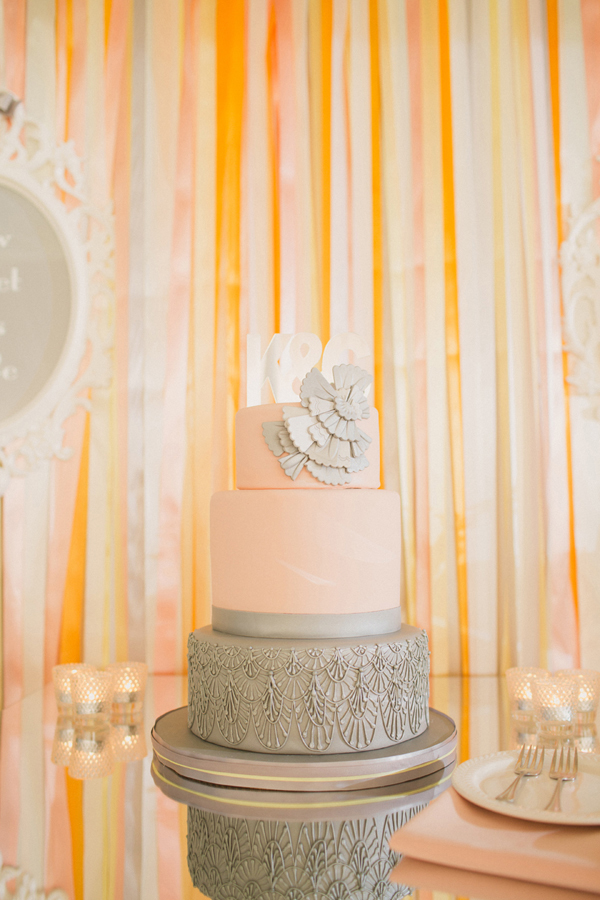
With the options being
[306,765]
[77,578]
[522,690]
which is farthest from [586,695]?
[77,578]

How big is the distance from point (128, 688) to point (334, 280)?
1396 mm

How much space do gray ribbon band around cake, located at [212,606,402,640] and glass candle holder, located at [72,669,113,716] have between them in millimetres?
400

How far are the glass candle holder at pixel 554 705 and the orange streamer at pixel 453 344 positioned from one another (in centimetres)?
65

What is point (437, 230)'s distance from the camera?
249 centimetres

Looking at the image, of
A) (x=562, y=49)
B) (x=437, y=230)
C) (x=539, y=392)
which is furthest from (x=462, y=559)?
(x=562, y=49)

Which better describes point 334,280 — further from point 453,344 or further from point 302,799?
point 302,799

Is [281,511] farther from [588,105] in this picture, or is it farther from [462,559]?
[588,105]

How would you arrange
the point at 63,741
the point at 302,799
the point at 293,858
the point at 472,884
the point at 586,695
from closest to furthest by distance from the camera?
the point at 472,884 < the point at 293,858 < the point at 302,799 < the point at 63,741 < the point at 586,695

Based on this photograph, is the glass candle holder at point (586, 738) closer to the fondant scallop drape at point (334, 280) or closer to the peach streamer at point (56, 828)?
the fondant scallop drape at point (334, 280)

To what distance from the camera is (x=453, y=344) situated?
2453mm

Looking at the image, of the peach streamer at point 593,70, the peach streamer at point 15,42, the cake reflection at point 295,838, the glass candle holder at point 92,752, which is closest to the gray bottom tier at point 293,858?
the cake reflection at point 295,838

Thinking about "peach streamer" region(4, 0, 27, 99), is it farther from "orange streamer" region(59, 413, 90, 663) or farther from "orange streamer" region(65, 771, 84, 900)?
"orange streamer" region(65, 771, 84, 900)

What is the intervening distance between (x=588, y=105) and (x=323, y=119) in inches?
34.8

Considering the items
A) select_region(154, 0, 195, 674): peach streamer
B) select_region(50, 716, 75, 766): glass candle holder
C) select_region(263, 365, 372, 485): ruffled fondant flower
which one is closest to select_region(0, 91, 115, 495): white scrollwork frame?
select_region(154, 0, 195, 674): peach streamer
